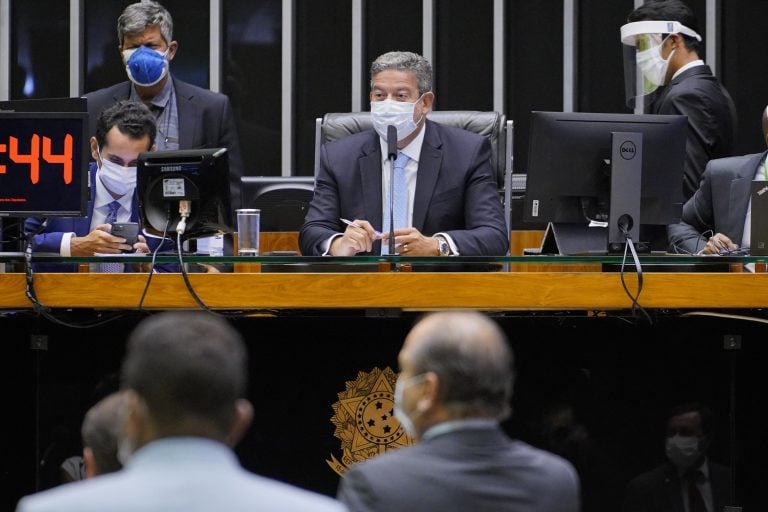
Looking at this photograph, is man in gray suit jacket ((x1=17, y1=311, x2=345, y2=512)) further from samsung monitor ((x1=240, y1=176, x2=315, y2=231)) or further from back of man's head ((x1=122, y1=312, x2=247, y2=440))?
samsung monitor ((x1=240, y1=176, x2=315, y2=231))

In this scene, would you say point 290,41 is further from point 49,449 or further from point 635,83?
point 49,449

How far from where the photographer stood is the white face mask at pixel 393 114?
5141 mm

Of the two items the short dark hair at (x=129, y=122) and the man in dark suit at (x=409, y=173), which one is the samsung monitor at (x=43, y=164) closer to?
the short dark hair at (x=129, y=122)

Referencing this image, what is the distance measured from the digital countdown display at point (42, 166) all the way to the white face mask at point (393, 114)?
1.27 meters

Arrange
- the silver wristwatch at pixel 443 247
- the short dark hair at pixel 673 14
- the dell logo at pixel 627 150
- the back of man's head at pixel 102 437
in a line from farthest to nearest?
the short dark hair at pixel 673 14, the silver wristwatch at pixel 443 247, the dell logo at pixel 627 150, the back of man's head at pixel 102 437

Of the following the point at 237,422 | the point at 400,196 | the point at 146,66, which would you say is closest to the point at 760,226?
the point at 400,196

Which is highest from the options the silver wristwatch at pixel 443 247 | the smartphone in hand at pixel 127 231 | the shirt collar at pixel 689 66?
the shirt collar at pixel 689 66

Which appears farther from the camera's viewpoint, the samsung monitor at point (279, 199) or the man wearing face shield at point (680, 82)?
the man wearing face shield at point (680, 82)

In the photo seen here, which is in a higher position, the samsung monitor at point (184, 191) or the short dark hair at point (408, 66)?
the short dark hair at point (408, 66)

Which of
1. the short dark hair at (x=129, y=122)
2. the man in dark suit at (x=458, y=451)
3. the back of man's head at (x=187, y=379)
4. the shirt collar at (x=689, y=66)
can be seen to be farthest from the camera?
the shirt collar at (x=689, y=66)

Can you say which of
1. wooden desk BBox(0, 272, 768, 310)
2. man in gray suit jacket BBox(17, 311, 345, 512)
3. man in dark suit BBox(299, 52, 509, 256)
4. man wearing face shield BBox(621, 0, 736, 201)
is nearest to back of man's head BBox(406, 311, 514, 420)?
man in gray suit jacket BBox(17, 311, 345, 512)

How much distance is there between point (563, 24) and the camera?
372 inches

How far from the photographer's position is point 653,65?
259 inches

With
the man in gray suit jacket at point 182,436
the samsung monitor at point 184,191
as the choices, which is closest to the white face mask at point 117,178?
the samsung monitor at point 184,191
